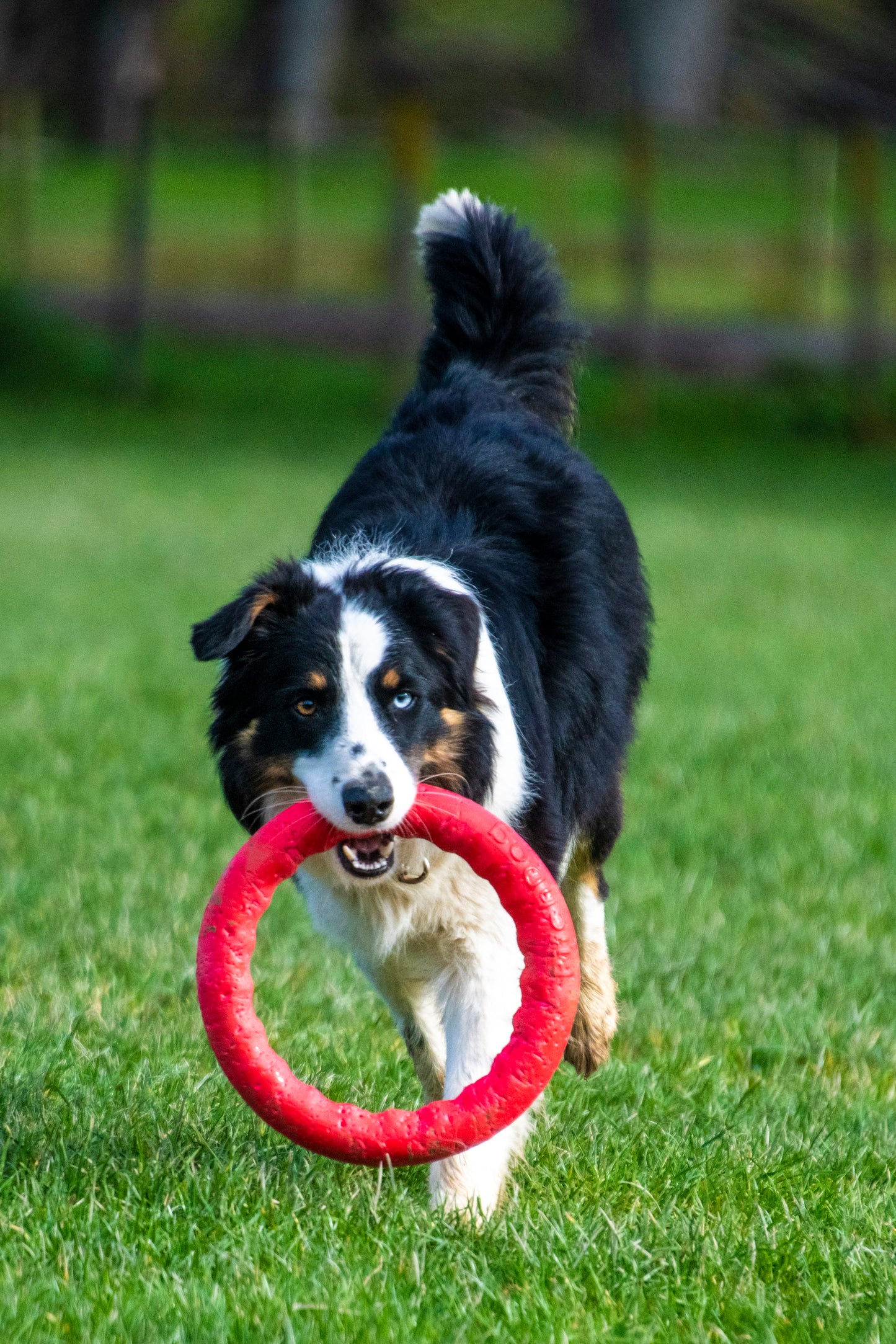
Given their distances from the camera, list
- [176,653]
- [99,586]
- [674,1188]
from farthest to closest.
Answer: [99,586] → [176,653] → [674,1188]

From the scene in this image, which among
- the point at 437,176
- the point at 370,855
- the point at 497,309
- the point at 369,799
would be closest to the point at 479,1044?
the point at 370,855

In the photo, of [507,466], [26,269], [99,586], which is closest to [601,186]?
[26,269]

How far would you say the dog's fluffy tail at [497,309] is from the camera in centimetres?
497

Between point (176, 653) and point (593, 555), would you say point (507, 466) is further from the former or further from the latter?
point (176, 653)

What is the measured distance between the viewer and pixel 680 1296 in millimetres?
2988

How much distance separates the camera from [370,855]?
346cm

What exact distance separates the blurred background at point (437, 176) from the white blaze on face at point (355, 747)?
48.6ft

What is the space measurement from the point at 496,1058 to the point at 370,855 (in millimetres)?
482

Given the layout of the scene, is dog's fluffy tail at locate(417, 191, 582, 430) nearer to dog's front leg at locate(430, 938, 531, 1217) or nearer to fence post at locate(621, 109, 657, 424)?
dog's front leg at locate(430, 938, 531, 1217)

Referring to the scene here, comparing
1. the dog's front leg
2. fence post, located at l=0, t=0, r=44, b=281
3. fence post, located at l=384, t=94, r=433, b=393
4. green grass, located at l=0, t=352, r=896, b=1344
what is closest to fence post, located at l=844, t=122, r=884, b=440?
fence post, located at l=384, t=94, r=433, b=393

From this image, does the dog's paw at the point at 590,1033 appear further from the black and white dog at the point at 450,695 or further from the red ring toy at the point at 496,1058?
the red ring toy at the point at 496,1058

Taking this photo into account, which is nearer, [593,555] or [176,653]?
[593,555]

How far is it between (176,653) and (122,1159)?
5655mm

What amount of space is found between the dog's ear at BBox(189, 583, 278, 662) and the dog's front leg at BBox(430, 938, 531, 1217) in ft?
2.76
